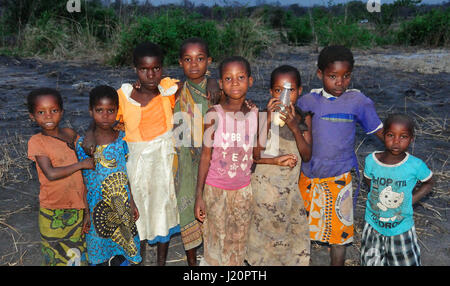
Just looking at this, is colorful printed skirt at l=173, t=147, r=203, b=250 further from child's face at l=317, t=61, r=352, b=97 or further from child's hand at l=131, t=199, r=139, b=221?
child's face at l=317, t=61, r=352, b=97

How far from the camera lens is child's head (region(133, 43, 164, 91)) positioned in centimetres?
240

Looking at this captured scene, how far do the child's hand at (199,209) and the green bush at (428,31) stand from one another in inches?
492

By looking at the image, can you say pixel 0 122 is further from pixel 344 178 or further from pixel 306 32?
pixel 306 32

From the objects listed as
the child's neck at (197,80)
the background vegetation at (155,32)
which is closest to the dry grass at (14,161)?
the child's neck at (197,80)

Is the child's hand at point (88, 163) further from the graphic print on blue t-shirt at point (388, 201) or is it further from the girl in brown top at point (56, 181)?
the graphic print on blue t-shirt at point (388, 201)

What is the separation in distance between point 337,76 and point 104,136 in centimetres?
140

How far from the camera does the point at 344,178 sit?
7.82 ft

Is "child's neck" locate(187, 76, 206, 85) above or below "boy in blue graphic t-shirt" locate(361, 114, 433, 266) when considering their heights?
above

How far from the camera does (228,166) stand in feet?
7.47

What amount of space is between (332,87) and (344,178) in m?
0.54

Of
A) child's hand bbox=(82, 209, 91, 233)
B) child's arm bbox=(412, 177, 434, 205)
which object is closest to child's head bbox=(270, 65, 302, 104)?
child's arm bbox=(412, 177, 434, 205)

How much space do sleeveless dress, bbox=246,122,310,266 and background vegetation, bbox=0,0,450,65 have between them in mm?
7001

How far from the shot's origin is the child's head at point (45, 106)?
223cm

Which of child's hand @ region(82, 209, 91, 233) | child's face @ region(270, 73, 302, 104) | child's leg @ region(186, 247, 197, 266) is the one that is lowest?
child's leg @ region(186, 247, 197, 266)
